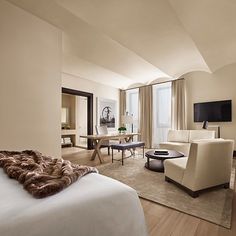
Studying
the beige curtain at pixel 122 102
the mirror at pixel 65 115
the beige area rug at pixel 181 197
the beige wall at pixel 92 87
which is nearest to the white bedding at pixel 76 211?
the beige area rug at pixel 181 197

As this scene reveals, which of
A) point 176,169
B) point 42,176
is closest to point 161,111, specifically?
point 176,169

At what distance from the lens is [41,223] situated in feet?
2.33

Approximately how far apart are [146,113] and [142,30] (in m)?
3.98

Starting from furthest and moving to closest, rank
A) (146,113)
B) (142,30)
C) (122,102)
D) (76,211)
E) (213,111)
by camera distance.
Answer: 1. (122,102)
2. (146,113)
3. (213,111)
4. (142,30)
5. (76,211)

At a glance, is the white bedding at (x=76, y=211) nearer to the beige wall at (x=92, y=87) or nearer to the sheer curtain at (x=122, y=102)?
the beige wall at (x=92, y=87)

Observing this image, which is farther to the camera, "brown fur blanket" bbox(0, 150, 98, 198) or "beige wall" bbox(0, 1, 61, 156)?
"beige wall" bbox(0, 1, 61, 156)

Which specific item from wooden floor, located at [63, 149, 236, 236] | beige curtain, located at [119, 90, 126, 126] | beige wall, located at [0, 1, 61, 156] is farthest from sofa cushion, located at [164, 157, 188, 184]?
beige curtain, located at [119, 90, 126, 126]

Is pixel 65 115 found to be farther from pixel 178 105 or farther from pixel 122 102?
pixel 178 105

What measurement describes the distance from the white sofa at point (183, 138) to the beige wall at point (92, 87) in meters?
2.95

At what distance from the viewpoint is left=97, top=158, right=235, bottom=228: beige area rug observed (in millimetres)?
1872

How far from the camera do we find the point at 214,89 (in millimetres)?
5441

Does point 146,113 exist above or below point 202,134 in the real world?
above

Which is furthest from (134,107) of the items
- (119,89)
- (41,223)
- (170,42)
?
(41,223)

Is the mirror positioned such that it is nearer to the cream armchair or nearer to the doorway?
the doorway
